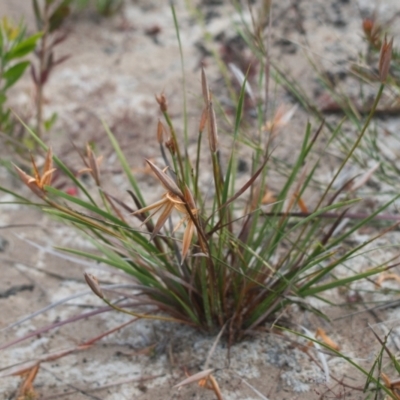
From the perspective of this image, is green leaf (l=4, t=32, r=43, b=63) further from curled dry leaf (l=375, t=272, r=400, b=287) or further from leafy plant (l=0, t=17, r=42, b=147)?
curled dry leaf (l=375, t=272, r=400, b=287)

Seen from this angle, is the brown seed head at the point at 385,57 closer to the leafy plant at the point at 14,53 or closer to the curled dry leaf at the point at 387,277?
the curled dry leaf at the point at 387,277

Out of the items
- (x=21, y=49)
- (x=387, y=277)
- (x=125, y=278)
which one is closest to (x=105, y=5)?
(x=21, y=49)

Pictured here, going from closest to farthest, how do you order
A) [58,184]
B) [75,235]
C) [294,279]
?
[294,279] → [75,235] → [58,184]

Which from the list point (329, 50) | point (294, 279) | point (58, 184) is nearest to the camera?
point (294, 279)

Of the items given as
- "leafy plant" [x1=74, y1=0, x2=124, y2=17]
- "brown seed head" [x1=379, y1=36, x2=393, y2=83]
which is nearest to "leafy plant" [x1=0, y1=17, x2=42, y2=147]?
"leafy plant" [x1=74, y1=0, x2=124, y2=17]

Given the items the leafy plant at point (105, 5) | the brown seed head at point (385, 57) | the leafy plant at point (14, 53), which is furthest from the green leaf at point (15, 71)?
the brown seed head at point (385, 57)

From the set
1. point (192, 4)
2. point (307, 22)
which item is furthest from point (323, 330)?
point (192, 4)

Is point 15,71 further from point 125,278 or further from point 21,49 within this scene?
point 125,278

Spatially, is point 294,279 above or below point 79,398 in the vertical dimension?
above

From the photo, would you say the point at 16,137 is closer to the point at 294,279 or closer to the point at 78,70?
the point at 78,70
